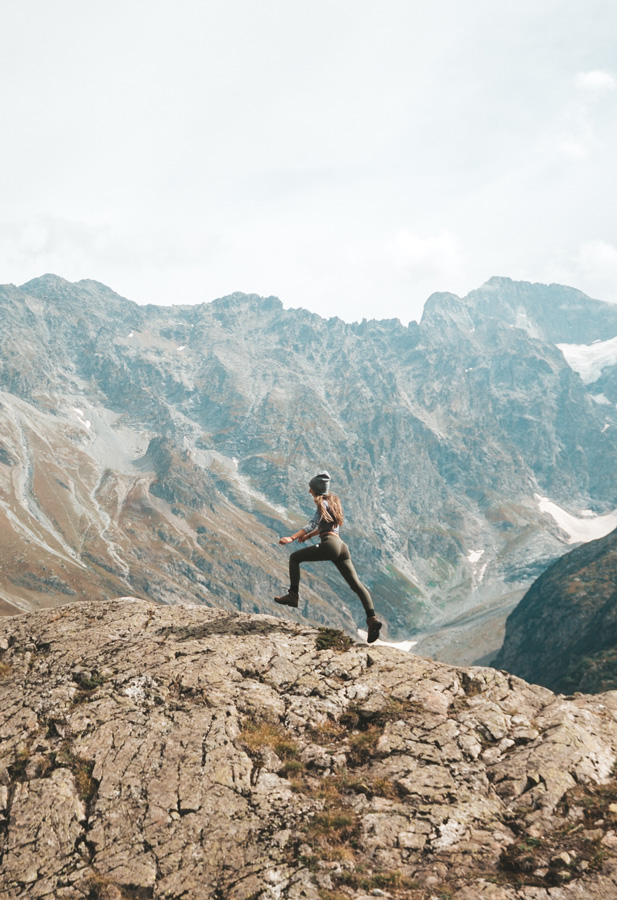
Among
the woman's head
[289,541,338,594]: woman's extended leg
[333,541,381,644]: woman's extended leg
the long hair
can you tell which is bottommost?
[333,541,381,644]: woman's extended leg

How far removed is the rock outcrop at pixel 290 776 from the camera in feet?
32.1

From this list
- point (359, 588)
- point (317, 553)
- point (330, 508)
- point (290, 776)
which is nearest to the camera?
point (290, 776)

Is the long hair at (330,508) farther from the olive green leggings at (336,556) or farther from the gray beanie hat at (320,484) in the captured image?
the olive green leggings at (336,556)

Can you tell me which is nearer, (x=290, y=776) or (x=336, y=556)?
(x=290, y=776)

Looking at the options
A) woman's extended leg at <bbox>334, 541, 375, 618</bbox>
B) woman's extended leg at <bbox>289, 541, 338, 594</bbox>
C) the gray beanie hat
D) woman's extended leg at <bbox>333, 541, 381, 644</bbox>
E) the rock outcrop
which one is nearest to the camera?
the rock outcrop

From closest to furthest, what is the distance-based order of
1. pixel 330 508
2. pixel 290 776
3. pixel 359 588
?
pixel 290 776 → pixel 359 588 → pixel 330 508

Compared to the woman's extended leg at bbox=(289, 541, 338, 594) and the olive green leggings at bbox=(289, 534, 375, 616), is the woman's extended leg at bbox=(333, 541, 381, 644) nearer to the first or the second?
the olive green leggings at bbox=(289, 534, 375, 616)

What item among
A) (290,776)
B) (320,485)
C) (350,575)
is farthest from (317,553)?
(290,776)

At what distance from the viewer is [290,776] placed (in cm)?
1224

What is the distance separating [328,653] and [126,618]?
7.74 meters

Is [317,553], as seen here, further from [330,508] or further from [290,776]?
[290,776]

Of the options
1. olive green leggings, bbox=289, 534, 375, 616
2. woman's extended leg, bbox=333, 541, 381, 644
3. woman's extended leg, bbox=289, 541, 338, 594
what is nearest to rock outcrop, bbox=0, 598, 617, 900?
woman's extended leg, bbox=333, 541, 381, 644

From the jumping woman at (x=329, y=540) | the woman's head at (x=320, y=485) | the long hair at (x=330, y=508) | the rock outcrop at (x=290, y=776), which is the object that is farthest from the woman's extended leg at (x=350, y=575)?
the rock outcrop at (x=290, y=776)

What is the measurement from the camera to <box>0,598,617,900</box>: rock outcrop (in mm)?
9789
